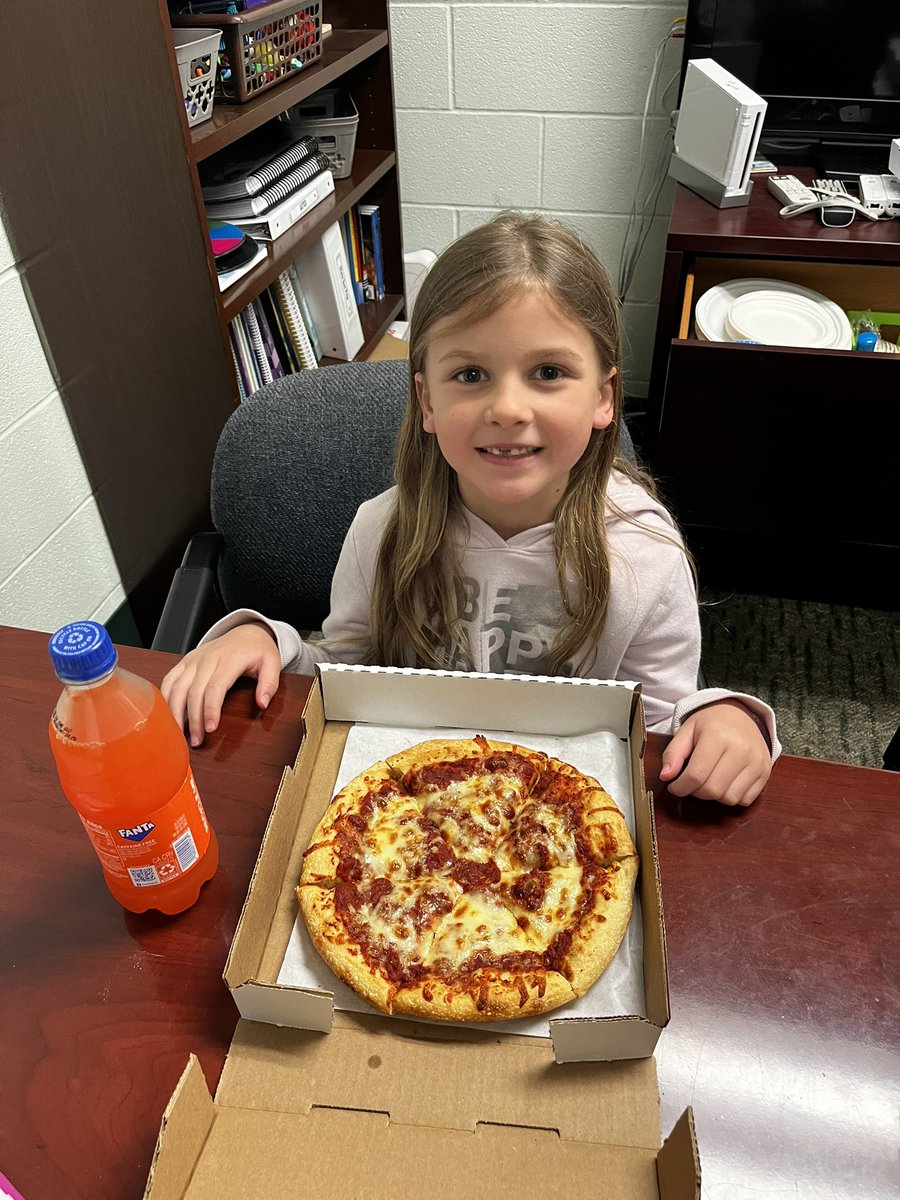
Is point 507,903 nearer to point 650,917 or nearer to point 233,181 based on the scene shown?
point 650,917

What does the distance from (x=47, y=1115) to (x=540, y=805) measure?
440 millimetres

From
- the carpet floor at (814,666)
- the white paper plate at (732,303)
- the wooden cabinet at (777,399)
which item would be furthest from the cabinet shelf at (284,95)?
the carpet floor at (814,666)

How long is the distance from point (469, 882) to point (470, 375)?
509 mm

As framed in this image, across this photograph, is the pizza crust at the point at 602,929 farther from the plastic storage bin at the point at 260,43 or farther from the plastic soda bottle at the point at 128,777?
the plastic storage bin at the point at 260,43

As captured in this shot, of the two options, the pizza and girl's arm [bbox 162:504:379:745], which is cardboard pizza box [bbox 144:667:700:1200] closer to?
the pizza

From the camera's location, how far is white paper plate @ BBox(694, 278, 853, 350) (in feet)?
5.84

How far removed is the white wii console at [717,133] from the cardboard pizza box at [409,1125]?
1853 mm

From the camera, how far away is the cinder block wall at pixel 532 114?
87.3 inches

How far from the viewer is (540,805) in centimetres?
77

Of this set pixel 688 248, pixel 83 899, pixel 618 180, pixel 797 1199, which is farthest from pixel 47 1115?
pixel 618 180

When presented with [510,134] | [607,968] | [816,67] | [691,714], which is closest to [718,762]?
[691,714]

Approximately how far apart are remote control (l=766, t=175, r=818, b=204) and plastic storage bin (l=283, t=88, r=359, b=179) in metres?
1.02

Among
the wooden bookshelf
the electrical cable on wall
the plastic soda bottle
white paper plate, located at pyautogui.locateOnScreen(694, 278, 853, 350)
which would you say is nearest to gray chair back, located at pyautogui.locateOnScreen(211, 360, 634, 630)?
the wooden bookshelf

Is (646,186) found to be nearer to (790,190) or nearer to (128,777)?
(790,190)
